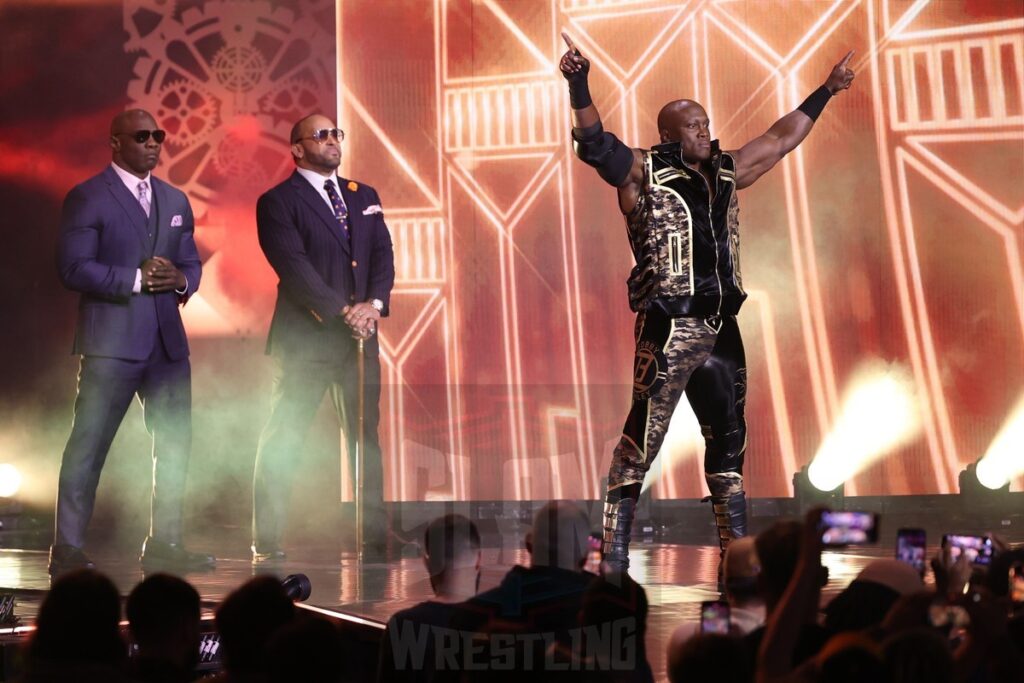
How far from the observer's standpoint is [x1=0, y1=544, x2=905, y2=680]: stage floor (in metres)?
4.70

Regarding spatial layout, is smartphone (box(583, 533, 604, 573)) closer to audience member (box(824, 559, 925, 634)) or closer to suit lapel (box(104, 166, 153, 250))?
audience member (box(824, 559, 925, 634))

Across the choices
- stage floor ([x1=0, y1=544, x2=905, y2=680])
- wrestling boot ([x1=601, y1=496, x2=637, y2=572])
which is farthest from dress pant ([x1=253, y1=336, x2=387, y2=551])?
wrestling boot ([x1=601, y1=496, x2=637, y2=572])

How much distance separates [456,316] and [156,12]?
2461mm

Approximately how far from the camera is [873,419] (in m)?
8.16

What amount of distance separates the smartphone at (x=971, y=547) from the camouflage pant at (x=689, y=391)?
5.91ft

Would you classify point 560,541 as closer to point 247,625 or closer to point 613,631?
point 613,631

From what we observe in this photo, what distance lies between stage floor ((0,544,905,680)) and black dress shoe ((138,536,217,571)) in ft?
0.21

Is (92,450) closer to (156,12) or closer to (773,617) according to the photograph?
(156,12)

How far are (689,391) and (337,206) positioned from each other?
7.79 feet

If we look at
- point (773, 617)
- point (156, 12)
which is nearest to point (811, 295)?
point (156, 12)

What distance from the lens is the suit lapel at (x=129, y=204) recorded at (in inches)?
244

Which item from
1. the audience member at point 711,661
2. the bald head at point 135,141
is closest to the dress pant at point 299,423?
the bald head at point 135,141

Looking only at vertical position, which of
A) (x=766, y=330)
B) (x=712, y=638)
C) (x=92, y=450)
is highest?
(x=766, y=330)

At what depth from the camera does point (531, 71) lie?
825 centimetres
